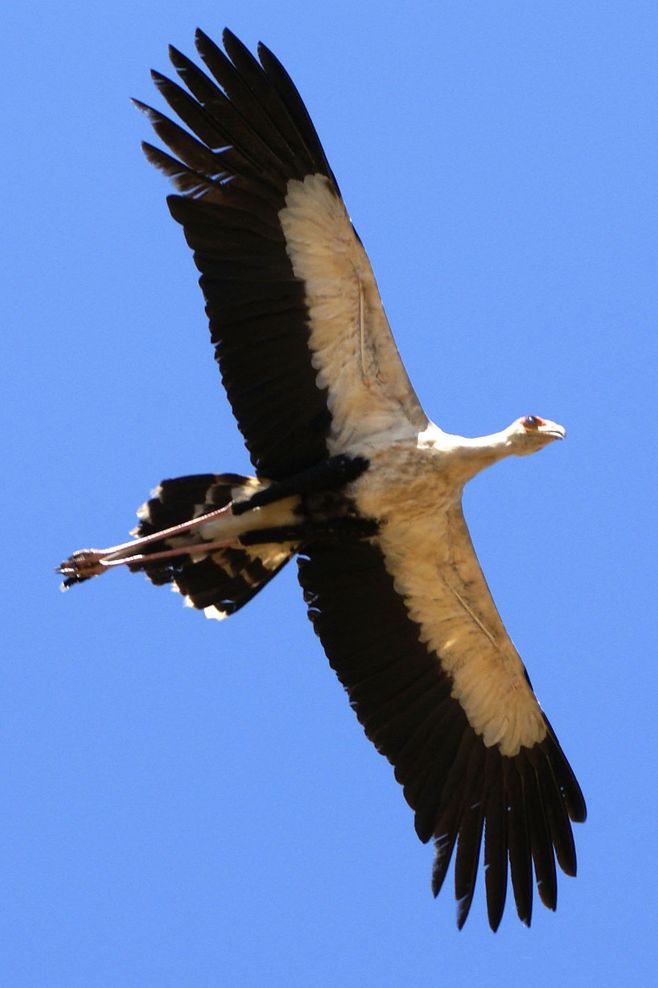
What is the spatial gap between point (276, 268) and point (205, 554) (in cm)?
184

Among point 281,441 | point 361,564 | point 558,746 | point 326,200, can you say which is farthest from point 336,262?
point 558,746

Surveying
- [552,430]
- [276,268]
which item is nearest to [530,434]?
[552,430]

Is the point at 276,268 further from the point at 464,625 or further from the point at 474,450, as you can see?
the point at 464,625

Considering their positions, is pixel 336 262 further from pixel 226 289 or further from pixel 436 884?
pixel 436 884

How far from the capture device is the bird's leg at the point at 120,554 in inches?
458

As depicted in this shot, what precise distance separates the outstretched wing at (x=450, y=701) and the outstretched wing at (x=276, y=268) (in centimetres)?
83

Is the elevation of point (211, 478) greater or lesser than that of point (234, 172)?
lesser

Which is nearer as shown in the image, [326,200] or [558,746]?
[326,200]

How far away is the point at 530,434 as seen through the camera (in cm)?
1170

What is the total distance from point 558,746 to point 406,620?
53.8 inches

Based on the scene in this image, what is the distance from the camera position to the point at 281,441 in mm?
11664

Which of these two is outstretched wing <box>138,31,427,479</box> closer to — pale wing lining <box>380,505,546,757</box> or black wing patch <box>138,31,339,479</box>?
black wing patch <box>138,31,339,479</box>

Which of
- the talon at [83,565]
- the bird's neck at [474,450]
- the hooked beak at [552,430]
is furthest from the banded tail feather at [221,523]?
the hooked beak at [552,430]

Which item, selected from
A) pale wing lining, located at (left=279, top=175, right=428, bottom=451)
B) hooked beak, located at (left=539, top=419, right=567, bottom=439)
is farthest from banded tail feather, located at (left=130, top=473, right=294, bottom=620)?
hooked beak, located at (left=539, top=419, right=567, bottom=439)
